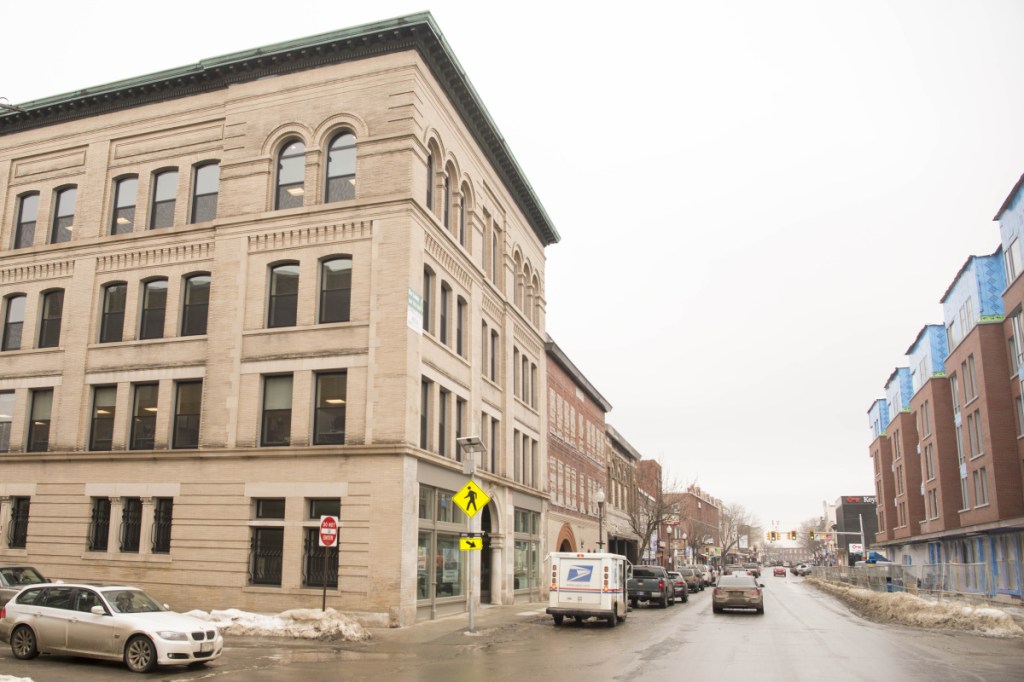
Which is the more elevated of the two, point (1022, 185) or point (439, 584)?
point (1022, 185)

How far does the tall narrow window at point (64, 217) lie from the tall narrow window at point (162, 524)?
11.0 meters

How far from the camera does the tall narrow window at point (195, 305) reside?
27.4 m

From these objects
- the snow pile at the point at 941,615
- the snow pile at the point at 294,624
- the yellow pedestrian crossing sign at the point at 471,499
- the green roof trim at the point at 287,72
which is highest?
the green roof trim at the point at 287,72

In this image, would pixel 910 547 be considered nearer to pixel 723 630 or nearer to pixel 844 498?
pixel 723 630

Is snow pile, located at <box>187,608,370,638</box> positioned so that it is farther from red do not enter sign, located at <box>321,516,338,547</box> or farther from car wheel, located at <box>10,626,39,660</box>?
car wheel, located at <box>10,626,39,660</box>

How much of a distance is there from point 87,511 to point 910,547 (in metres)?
69.4

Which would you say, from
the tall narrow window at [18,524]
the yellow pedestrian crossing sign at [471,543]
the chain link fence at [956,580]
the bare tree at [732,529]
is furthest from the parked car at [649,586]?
the bare tree at [732,529]

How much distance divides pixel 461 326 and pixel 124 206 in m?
12.5

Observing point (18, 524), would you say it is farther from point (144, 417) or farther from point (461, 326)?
point (461, 326)

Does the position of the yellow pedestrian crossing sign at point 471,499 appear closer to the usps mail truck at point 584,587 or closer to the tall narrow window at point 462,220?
the usps mail truck at point 584,587

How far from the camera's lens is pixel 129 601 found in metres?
15.2

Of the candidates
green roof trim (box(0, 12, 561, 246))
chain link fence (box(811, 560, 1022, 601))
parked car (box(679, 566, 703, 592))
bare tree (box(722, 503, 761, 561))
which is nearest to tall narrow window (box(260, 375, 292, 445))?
green roof trim (box(0, 12, 561, 246))

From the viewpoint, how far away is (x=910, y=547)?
2940 inches

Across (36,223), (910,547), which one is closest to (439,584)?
(36,223)
